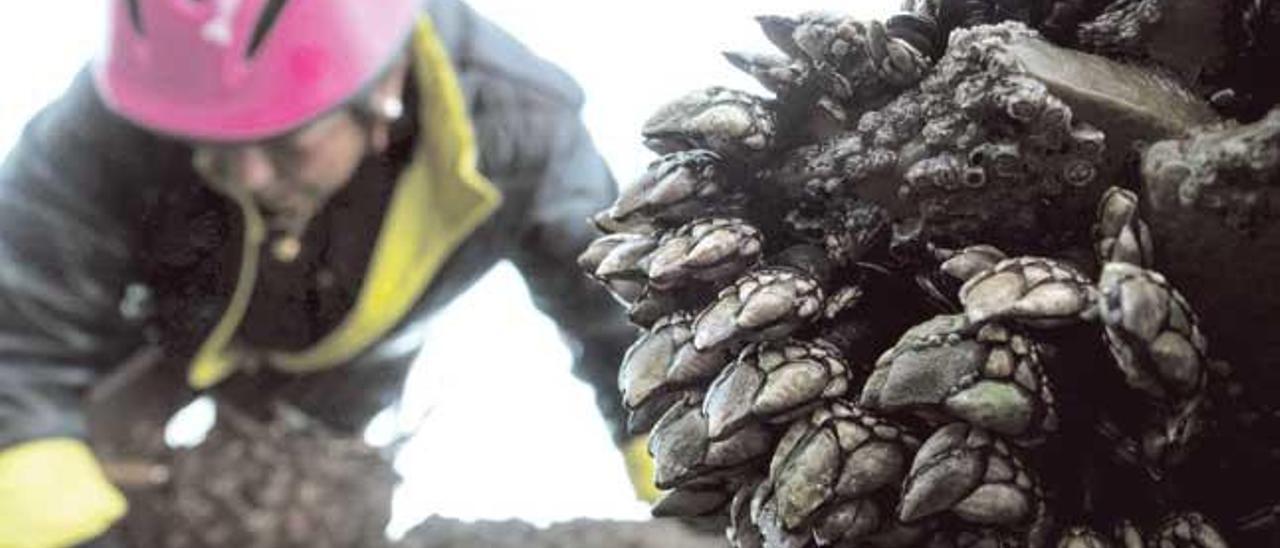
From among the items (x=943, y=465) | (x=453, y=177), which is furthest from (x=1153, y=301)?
(x=453, y=177)

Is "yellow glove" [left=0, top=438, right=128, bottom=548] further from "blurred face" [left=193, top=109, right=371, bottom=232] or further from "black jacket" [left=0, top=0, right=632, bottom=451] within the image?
"blurred face" [left=193, top=109, right=371, bottom=232]

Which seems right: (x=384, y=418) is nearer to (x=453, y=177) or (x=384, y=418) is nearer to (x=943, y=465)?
(x=453, y=177)

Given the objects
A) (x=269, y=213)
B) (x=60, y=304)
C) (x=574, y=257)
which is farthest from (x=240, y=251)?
(x=574, y=257)

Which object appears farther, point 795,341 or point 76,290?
point 76,290

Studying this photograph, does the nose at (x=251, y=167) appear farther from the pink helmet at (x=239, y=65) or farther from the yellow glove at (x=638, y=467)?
the yellow glove at (x=638, y=467)

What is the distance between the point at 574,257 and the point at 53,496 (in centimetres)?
42

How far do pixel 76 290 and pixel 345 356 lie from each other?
0.67 ft

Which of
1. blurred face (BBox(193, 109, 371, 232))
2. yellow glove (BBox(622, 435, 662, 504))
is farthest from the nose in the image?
yellow glove (BBox(622, 435, 662, 504))

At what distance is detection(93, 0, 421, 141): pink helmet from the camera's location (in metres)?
1.00

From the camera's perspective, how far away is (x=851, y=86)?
43 centimetres

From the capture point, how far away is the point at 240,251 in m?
1.03

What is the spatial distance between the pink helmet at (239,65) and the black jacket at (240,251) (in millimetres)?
27

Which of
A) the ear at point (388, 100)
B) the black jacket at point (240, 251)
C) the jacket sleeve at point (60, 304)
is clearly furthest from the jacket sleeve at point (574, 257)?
the jacket sleeve at point (60, 304)

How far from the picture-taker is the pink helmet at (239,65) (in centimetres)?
100
